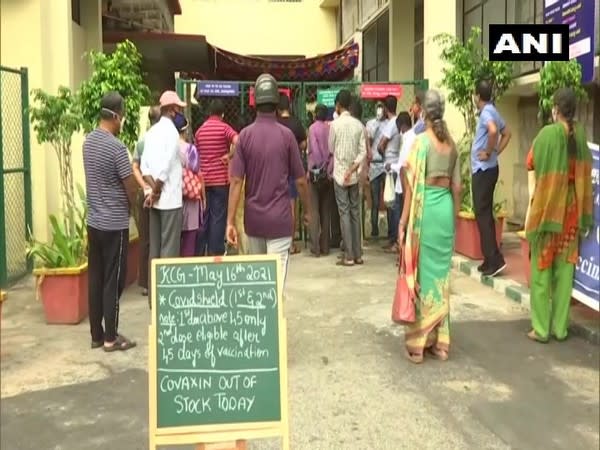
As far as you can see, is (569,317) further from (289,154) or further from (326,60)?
(326,60)

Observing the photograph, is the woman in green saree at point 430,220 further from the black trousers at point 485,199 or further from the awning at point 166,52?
the awning at point 166,52

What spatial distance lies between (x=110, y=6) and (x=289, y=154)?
1066 centimetres

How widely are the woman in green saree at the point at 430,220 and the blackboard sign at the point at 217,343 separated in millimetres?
1745

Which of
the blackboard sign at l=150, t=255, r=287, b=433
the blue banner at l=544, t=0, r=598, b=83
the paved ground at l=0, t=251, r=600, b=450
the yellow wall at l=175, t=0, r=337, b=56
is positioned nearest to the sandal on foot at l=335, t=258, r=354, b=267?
the paved ground at l=0, t=251, r=600, b=450

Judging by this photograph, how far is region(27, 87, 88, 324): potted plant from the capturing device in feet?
19.8

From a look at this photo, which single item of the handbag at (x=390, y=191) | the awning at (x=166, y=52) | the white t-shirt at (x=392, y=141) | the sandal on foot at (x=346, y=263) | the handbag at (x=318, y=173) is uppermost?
the awning at (x=166, y=52)

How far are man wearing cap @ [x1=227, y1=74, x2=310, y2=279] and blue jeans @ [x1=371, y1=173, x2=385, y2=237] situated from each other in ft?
16.1

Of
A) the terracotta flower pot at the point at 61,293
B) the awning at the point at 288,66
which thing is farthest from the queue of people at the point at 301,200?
the awning at the point at 288,66

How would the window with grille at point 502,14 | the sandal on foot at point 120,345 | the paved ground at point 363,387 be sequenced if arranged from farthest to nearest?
the window with grille at point 502,14, the sandal on foot at point 120,345, the paved ground at point 363,387

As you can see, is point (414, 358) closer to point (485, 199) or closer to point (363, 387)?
point (363, 387)

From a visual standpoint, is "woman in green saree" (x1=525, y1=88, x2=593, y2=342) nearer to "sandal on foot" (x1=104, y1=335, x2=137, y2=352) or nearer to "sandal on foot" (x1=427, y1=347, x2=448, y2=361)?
"sandal on foot" (x1=427, y1=347, x2=448, y2=361)

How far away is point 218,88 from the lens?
9.77 metres

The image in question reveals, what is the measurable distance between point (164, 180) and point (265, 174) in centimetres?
134

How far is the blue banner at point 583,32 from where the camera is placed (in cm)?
573
